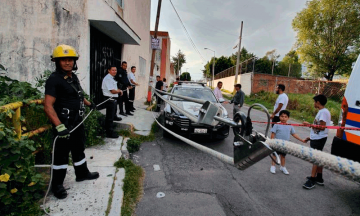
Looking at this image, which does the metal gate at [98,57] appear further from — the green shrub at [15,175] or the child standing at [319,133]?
the child standing at [319,133]

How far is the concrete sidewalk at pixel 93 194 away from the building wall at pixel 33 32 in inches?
117

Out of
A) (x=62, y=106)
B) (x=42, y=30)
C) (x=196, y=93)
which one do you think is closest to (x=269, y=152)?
(x=62, y=106)

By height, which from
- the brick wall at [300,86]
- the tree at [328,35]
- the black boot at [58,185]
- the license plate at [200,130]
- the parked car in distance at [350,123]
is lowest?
the black boot at [58,185]

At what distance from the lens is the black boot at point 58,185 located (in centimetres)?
239

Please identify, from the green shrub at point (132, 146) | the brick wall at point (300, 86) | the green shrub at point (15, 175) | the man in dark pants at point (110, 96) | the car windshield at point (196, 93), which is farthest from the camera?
the brick wall at point (300, 86)

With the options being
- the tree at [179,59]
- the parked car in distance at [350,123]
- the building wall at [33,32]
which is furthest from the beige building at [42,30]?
the tree at [179,59]

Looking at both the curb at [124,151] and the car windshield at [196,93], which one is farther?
the car windshield at [196,93]

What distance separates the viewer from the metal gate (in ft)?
21.1

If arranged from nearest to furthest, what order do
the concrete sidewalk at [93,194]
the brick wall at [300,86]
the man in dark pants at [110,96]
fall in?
the concrete sidewalk at [93,194], the man in dark pants at [110,96], the brick wall at [300,86]

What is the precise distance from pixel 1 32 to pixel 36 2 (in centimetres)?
103

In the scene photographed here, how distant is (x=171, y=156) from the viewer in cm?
438

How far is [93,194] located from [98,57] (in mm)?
5451

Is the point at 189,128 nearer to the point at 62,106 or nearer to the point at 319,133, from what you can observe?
the point at 319,133

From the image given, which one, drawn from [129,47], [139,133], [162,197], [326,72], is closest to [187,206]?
[162,197]
